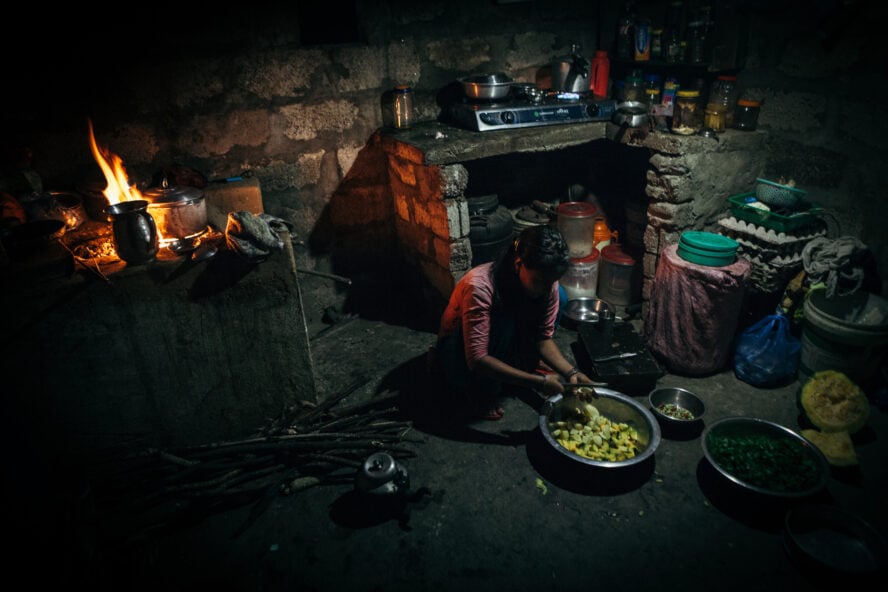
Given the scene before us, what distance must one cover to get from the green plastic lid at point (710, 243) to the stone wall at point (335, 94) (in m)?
0.56

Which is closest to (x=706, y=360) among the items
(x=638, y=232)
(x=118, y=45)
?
(x=638, y=232)

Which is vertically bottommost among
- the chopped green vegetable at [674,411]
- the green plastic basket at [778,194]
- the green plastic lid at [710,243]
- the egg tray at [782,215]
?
the chopped green vegetable at [674,411]

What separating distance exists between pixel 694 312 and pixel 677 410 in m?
0.93

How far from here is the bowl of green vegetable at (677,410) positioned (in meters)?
4.21

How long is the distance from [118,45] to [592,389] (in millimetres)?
4873

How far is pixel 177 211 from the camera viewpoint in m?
3.83

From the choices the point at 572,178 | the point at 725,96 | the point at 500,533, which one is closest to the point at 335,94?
the point at 572,178

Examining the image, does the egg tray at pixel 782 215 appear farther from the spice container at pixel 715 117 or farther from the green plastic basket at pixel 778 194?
the spice container at pixel 715 117

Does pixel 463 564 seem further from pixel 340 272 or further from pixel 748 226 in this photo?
pixel 748 226

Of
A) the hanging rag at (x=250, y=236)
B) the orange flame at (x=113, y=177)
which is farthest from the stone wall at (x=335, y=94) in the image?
the hanging rag at (x=250, y=236)

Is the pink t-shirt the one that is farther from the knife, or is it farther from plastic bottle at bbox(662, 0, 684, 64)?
plastic bottle at bbox(662, 0, 684, 64)

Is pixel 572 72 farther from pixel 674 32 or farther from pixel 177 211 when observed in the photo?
pixel 177 211

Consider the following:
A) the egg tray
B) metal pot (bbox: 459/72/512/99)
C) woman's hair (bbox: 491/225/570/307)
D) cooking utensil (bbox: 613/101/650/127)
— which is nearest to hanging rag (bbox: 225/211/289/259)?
woman's hair (bbox: 491/225/570/307)

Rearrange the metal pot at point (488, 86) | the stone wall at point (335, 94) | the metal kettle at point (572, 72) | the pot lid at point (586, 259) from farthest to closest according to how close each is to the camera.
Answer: the pot lid at point (586, 259)
the metal kettle at point (572, 72)
the metal pot at point (488, 86)
the stone wall at point (335, 94)
